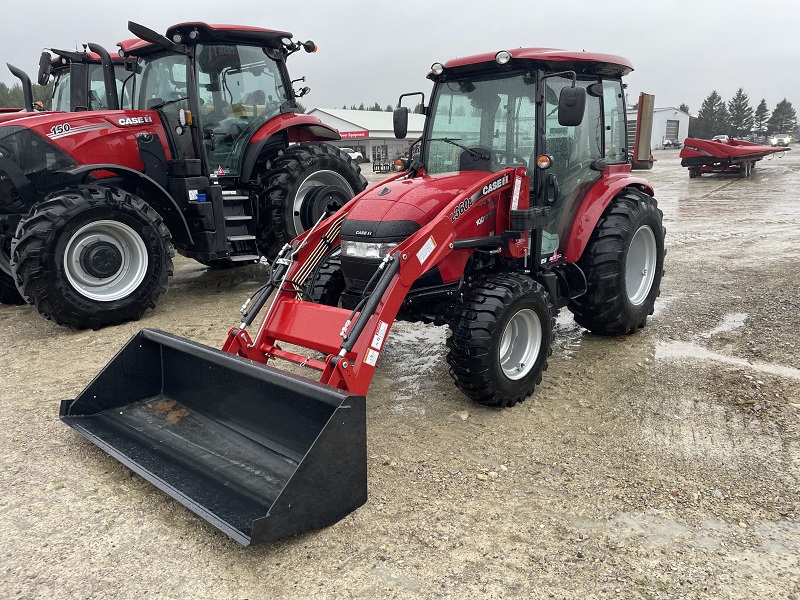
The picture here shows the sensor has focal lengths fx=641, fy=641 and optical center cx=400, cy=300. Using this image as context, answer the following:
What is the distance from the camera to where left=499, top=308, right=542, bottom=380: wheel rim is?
3.92 metres

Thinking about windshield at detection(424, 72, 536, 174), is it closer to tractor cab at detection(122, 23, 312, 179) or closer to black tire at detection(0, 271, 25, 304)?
tractor cab at detection(122, 23, 312, 179)

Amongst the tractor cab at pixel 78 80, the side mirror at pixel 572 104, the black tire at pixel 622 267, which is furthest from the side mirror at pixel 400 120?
the tractor cab at pixel 78 80

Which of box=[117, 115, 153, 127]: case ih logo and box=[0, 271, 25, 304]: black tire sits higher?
box=[117, 115, 153, 127]: case ih logo

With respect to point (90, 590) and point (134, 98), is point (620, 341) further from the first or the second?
point (134, 98)

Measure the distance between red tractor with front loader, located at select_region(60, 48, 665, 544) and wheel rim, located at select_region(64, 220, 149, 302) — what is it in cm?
218

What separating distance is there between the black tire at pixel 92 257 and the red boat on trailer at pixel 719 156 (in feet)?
64.2

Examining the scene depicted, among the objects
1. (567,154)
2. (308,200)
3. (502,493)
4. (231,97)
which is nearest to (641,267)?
(567,154)

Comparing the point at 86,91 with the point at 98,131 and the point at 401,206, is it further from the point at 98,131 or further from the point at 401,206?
the point at 401,206

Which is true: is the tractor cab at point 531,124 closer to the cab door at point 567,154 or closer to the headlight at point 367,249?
the cab door at point 567,154

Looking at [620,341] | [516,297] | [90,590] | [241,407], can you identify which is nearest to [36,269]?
[241,407]

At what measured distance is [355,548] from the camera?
263 centimetres

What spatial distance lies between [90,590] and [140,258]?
3.94 metres

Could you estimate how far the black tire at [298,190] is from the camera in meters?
6.70

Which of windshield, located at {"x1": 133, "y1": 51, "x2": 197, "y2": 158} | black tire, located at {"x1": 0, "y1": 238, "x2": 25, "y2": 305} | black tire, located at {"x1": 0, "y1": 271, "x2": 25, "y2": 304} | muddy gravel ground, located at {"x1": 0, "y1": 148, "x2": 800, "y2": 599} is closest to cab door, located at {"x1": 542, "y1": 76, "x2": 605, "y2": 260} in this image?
muddy gravel ground, located at {"x1": 0, "y1": 148, "x2": 800, "y2": 599}
